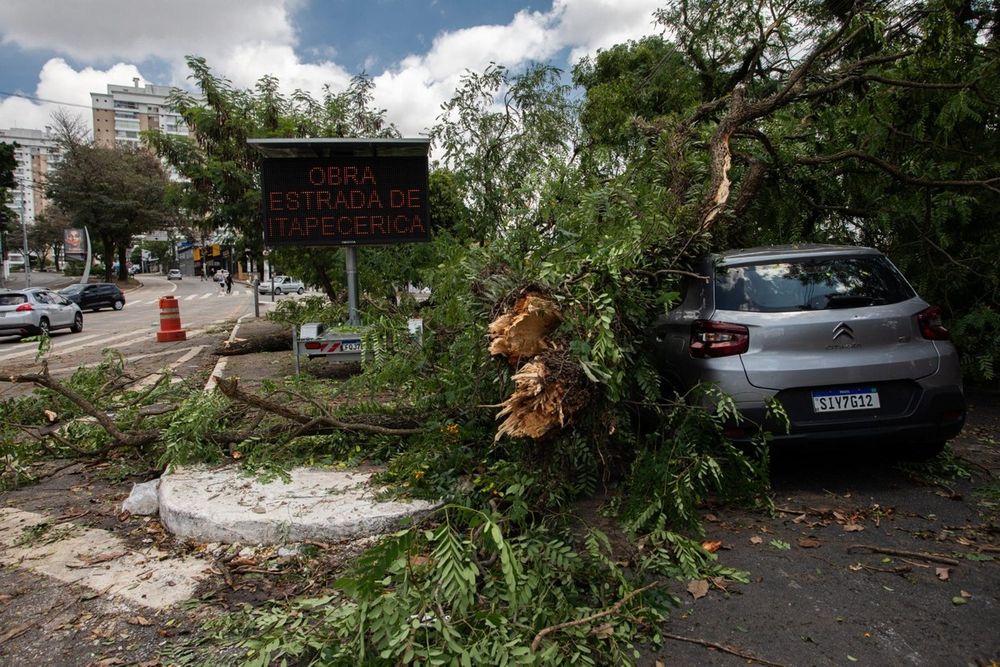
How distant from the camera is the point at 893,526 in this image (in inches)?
147

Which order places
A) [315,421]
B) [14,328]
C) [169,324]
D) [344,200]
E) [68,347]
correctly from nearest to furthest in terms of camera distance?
[315,421] → [344,200] → [68,347] → [169,324] → [14,328]

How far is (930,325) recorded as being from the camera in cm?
429

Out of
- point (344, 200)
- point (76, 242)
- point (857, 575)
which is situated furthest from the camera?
point (76, 242)

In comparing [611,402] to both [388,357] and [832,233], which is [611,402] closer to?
[388,357]

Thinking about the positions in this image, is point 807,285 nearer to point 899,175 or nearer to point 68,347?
point 899,175

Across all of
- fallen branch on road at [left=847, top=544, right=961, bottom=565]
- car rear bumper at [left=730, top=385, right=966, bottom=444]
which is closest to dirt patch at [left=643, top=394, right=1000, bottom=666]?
fallen branch on road at [left=847, top=544, right=961, bottom=565]

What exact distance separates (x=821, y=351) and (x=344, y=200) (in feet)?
20.4

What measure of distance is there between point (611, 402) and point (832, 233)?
17.3ft

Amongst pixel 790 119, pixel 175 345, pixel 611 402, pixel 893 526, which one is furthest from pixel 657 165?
pixel 175 345

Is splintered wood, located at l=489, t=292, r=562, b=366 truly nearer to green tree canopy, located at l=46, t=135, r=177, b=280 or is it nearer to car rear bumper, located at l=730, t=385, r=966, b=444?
car rear bumper, located at l=730, t=385, r=966, b=444

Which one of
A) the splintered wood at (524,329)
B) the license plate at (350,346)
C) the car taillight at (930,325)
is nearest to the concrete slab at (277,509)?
the splintered wood at (524,329)

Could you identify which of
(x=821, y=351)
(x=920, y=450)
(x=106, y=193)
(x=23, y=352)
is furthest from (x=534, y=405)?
(x=106, y=193)

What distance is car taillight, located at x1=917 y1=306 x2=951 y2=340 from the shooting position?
4266 mm

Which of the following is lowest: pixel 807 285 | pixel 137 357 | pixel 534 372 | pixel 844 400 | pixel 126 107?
pixel 137 357
